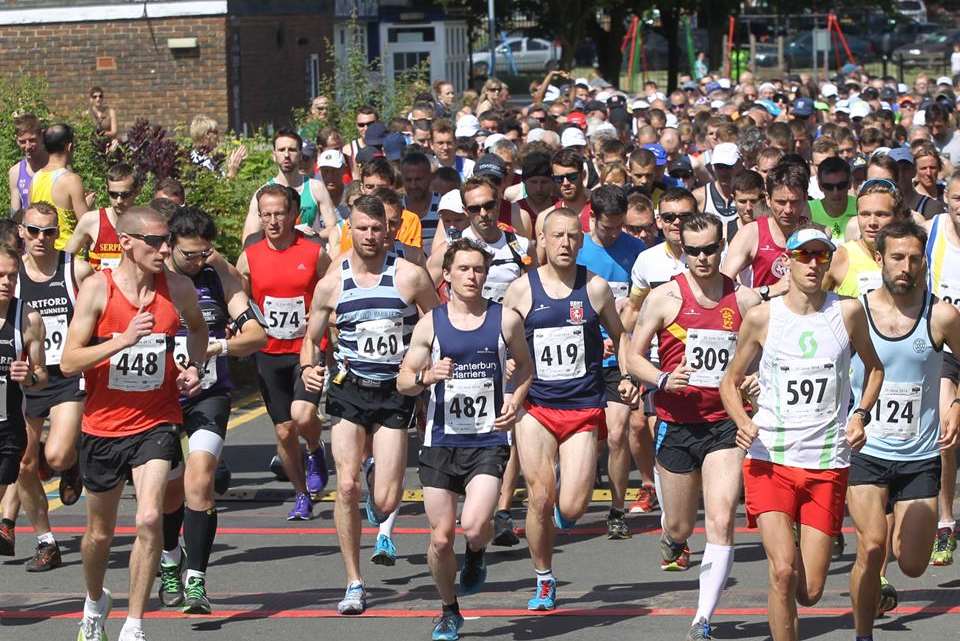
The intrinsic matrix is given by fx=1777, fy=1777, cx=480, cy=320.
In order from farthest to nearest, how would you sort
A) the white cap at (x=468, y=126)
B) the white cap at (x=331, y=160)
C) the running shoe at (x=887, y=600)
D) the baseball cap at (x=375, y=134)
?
the white cap at (x=468, y=126) < the baseball cap at (x=375, y=134) < the white cap at (x=331, y=160) < the running shoe at (x=887, y=600)

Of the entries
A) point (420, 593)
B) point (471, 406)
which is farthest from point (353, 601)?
point (471, 406)

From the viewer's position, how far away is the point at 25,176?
43.1 feet

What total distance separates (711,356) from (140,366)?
2.72 metres

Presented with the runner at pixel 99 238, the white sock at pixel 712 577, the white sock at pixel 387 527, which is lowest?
the white sock at pixel 387 527

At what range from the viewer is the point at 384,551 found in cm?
962

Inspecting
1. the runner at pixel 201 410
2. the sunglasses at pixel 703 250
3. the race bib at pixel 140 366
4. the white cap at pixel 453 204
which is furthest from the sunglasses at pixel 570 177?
the race bib at pixel 140 366

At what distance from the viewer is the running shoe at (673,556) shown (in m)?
9.07

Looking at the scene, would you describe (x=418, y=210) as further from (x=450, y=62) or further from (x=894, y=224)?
(x=450, y=62)

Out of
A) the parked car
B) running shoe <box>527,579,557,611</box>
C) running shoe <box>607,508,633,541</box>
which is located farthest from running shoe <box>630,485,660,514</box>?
the parked car

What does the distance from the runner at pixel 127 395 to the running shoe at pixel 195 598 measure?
1.99ft

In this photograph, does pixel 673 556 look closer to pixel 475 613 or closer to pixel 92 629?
pixel 475 613

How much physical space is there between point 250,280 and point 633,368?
3.13 meters

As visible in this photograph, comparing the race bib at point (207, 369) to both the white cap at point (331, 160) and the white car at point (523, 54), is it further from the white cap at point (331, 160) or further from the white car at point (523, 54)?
the white car at point (523, 54)

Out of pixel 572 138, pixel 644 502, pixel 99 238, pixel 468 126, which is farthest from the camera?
pixel 468 126
